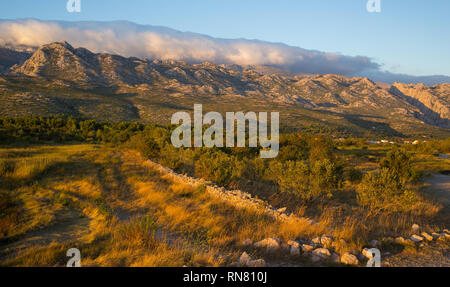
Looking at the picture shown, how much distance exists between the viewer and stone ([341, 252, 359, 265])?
5.97 meters

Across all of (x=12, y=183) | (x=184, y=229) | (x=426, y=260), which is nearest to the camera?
(x=426, y=260)

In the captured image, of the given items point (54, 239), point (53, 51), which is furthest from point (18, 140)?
point (53, 51)

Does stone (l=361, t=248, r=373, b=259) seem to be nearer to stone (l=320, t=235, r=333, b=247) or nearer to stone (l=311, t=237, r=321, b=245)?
stone (l=320, t=235, r=333, b=247)

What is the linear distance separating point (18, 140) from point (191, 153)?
2867 cm

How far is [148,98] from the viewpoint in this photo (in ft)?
398

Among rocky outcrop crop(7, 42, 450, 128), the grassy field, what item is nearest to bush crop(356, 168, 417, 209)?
the grassy field

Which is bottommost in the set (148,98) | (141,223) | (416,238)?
(416,238)

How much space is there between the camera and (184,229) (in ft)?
28.4

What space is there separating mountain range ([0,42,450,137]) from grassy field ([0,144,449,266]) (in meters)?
68.0

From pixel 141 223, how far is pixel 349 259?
5758 mm

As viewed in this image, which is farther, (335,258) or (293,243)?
(293,243)

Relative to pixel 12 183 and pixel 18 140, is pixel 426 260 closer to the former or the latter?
pixel 12 183

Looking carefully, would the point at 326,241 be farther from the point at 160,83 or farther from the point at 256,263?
the point at 160,83

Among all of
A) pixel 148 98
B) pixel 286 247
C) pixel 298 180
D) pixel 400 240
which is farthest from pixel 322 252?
pixel 148 98
